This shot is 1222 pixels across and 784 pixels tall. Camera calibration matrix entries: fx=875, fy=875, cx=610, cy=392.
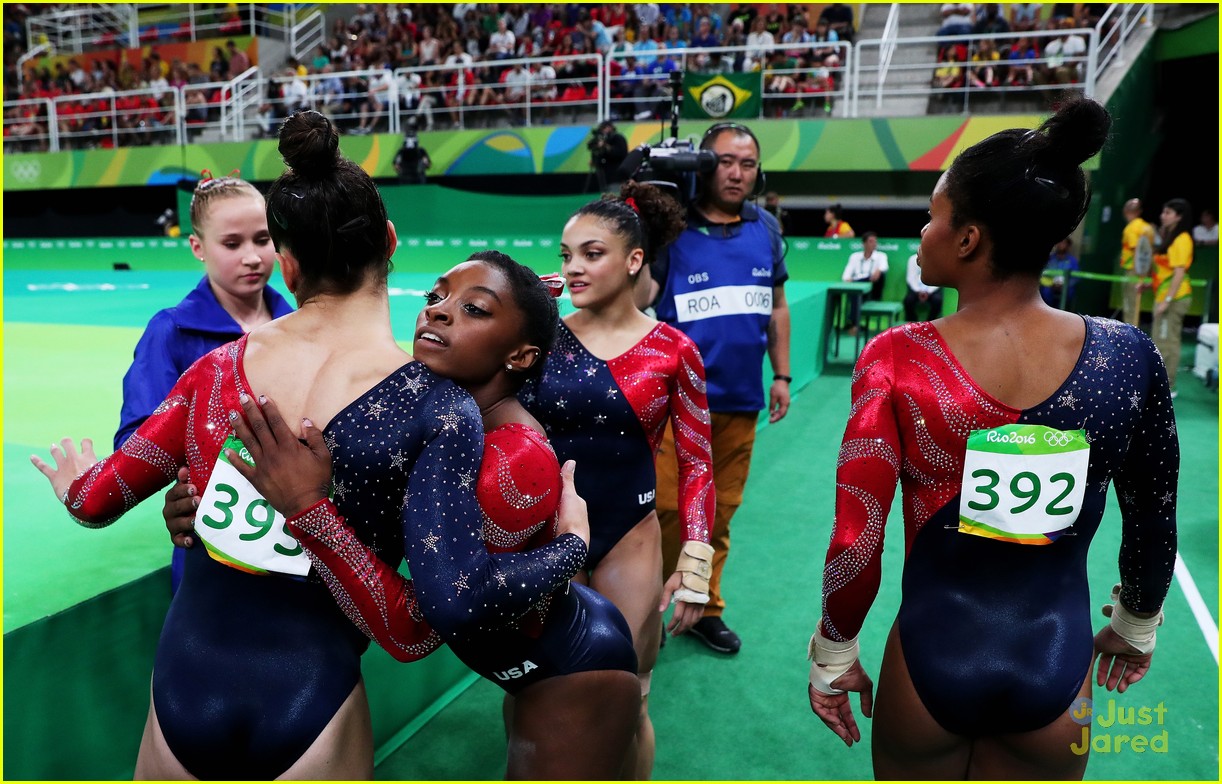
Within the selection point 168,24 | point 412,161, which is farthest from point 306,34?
point 412,161

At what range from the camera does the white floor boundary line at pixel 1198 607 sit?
350cm

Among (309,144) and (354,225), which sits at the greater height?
(309,144)

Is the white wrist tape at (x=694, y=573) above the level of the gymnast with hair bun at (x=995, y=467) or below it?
below

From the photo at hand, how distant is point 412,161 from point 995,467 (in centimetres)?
1321

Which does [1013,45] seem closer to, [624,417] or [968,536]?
[624,417]

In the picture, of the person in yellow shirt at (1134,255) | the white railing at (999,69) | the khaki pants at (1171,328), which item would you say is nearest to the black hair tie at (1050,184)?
the person in yellow shirt at (1134,255)

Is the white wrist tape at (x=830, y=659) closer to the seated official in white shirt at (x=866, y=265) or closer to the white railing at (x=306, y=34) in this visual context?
the seated official in white shirt at (x=866, y=265)

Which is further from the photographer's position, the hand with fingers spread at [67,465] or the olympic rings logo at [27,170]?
the olympic rings logo at [27,170]

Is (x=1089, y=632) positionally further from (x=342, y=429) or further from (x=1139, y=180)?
(x=1139, y=180)

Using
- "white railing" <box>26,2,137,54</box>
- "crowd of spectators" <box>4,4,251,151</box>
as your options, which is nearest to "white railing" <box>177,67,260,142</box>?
"crowd of spectators" <box>4,4,251,151</box>

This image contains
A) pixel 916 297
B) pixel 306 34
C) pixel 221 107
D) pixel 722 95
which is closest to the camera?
pixel 722 95

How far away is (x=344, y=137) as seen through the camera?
1468cm

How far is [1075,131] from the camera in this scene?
1364 mm

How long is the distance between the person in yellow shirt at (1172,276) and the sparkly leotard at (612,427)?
7.22 meters
